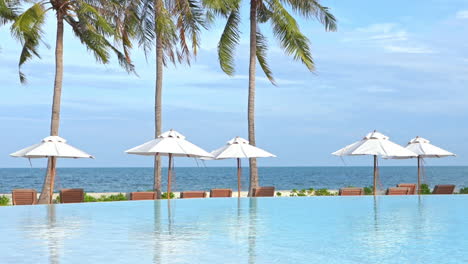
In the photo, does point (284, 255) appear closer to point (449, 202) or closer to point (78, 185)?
point (449, 202)

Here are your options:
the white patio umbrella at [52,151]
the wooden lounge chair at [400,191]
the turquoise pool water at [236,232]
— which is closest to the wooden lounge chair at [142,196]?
the turquoise pool water at [236,232]

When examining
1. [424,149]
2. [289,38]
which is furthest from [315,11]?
[424,149]

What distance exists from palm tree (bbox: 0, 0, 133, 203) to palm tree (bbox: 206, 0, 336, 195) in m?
4.22

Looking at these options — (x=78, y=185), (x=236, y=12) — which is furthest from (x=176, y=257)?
(x=78, y=185)

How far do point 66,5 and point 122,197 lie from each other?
290 inches

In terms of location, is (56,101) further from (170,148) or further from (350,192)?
(350,192)

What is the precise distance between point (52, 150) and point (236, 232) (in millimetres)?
9392

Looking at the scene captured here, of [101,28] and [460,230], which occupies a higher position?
[101,28]

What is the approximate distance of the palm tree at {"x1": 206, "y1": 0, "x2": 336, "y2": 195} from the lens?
25406 mm

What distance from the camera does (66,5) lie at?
76.7 ft

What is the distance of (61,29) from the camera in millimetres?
23469

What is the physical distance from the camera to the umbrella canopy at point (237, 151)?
22.2 metres

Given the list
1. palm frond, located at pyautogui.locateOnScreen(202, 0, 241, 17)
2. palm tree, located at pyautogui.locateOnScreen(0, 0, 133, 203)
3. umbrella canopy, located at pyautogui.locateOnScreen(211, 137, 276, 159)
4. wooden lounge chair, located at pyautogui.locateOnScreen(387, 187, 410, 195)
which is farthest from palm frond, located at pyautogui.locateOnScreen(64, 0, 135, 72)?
wooden lounge chair, located at pyautogui.locateOnScreen(387, 187, 410, 195)

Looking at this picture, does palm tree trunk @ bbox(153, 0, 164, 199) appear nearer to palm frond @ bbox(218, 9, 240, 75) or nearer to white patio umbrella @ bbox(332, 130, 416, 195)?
palm frond @ bbox(218, 9, 240, 75)
